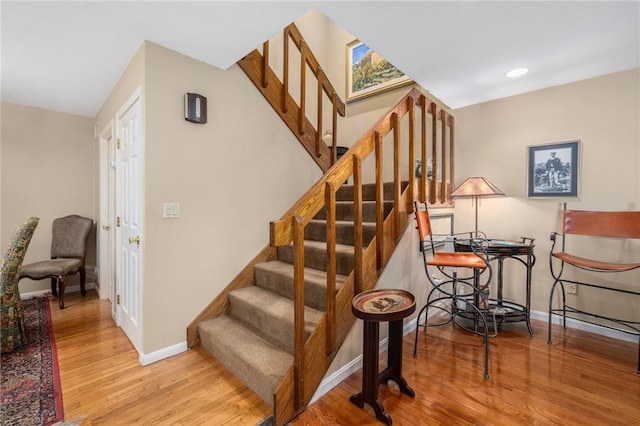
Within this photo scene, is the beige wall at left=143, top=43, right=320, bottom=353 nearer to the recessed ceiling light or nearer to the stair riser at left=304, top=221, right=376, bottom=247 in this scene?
the stair riser at left=304, top=221, right=376, bottom=247

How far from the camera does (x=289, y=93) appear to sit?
311 cm

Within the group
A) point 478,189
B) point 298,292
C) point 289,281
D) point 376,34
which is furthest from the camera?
point 478,189

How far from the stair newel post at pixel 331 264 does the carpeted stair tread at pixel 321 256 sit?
0.50 meters

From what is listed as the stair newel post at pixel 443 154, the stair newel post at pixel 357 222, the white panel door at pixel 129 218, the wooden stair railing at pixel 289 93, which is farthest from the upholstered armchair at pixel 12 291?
the stair newel post at pixel 443 154

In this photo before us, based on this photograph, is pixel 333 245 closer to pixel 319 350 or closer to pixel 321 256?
pixel 319 350

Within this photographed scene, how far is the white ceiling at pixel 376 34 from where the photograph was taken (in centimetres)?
175

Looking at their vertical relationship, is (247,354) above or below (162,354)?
above

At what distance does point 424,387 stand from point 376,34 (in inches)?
95.7

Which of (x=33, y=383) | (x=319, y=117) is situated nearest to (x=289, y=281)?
(x=33, y=383)

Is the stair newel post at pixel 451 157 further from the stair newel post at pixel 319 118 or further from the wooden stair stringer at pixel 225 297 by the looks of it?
the wooden stair stringer at pixel 225 297

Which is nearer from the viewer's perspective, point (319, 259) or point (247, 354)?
point (247, 354)

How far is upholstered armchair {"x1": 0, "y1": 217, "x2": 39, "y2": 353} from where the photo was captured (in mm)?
2240


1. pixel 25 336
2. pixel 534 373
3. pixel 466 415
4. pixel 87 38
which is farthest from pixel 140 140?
pixel 534 373

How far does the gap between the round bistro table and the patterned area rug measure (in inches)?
67.5
